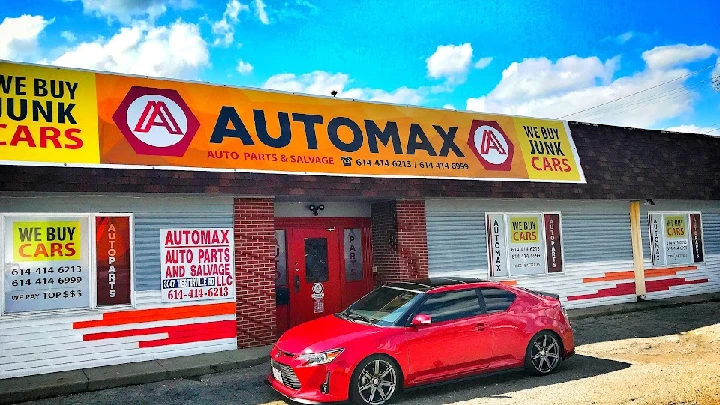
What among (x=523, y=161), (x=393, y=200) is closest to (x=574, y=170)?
(x=523, y=161)

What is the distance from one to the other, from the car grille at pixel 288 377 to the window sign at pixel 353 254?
5.75 metres

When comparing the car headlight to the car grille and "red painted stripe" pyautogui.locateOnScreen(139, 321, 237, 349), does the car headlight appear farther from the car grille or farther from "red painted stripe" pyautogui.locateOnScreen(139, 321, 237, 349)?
"red painted stripe" pyautogui.locateOnScreen(139, 321, 237, 349)

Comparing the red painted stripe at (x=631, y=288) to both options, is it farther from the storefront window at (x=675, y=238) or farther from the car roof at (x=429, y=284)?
the car roof at (x=429, y=284)

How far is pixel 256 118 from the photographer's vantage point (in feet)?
34.4

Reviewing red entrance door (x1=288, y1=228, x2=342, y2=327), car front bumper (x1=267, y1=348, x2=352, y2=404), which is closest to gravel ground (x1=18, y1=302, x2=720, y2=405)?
car front bumper (x1=267, y1=348, x2=352, y2=404)

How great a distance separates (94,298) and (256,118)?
4.28 metres

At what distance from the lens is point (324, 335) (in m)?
7.30

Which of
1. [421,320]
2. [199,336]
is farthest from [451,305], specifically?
[199,336]

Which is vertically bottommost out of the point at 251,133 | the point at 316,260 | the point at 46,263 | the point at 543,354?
the point at 543,354

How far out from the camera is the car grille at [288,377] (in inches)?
273

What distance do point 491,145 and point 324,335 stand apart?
7.62 metres

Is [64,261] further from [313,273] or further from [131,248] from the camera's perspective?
[313,273]

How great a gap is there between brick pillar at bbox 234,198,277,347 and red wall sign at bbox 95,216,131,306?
1.93 metres

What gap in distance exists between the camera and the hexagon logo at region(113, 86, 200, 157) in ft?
30.4
